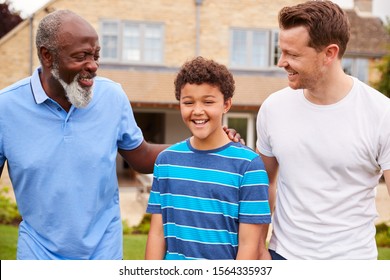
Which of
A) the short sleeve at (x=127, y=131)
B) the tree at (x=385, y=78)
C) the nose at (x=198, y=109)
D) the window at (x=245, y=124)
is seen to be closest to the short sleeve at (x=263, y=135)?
the nose at (x=198, y=109)

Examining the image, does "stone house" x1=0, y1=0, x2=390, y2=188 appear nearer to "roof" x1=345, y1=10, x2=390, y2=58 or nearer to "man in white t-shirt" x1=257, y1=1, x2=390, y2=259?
"roof" x1=345, y1=10, x2=390, y2=58

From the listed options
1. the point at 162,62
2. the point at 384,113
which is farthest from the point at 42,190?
the point at 162,62

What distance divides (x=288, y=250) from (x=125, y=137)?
1035 mm

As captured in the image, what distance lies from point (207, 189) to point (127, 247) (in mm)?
6526

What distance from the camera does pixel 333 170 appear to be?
290cm

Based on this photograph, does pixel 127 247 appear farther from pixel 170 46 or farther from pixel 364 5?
pixel 364 5

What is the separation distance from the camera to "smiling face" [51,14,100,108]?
10.0 ft

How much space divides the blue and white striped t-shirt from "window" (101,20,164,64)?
1710 cm

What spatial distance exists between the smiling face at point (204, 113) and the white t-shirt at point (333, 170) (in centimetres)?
30

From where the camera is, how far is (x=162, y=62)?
20000 millimetres

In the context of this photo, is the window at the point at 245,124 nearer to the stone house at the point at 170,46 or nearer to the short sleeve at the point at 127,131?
the stone house at the point at 170,46

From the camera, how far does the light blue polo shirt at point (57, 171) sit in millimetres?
3021

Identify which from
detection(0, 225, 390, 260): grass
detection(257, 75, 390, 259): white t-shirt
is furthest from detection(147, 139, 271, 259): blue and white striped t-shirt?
detection(0, 225, 390, 260): grass

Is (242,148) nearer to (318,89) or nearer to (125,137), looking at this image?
(318,89)
